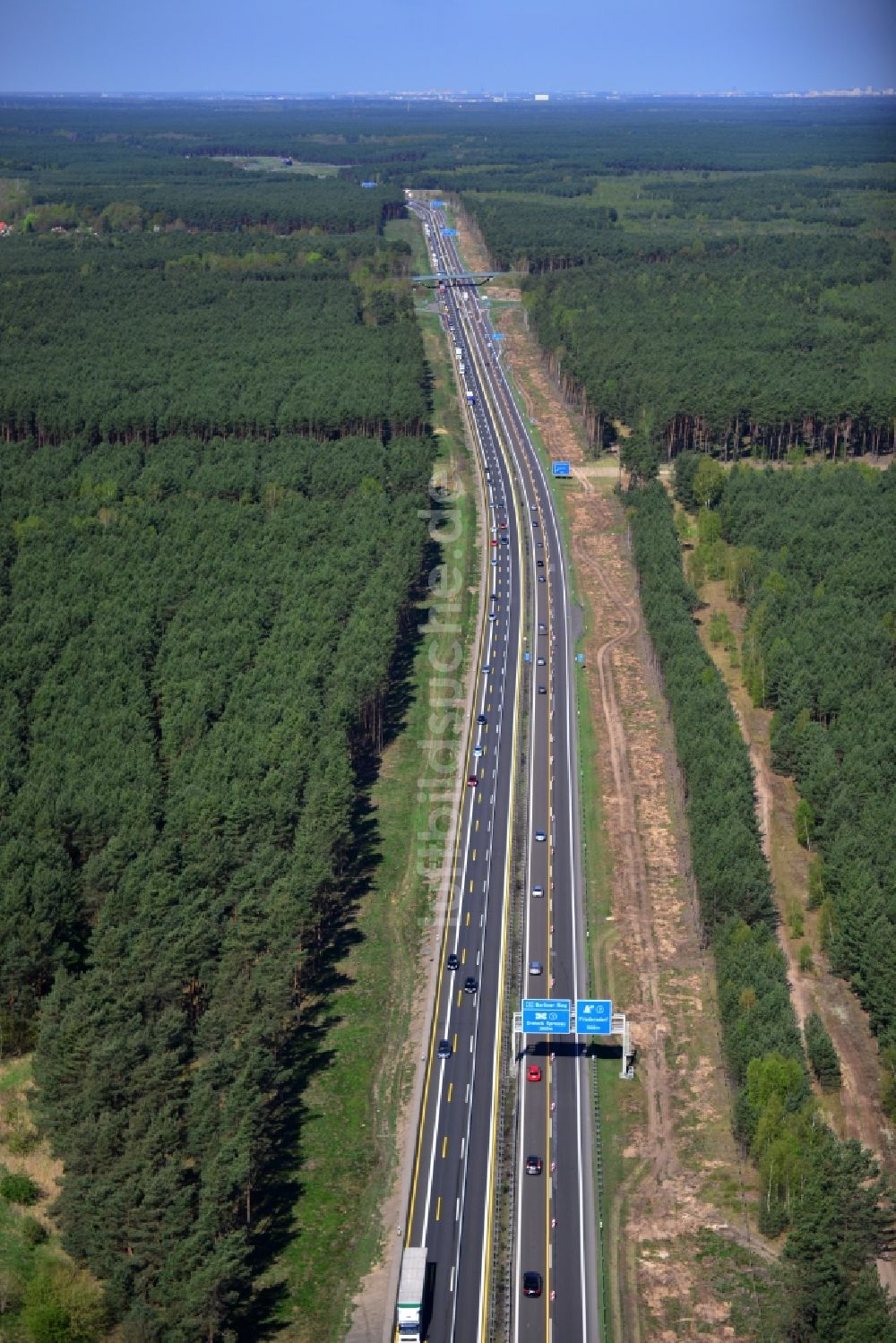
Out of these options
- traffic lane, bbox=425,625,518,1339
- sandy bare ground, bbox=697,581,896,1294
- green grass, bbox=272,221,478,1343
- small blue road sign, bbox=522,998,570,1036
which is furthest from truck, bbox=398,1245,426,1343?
sandy bare ground, bbox=697,581,896,1294

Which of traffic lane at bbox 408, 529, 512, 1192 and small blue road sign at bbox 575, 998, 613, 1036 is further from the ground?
traffic lane at bbox 408, 529, 512, 1192

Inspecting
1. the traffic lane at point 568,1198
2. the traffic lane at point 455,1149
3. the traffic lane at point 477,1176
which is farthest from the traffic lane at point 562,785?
the traffic lane at point 455,1149

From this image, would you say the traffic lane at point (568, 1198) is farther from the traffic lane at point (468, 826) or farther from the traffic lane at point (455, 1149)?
the traffic lane at point (468, 826)

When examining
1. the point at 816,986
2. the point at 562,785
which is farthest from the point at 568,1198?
the point at 562,785

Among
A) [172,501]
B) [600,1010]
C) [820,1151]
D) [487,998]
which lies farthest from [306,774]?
[172,501]

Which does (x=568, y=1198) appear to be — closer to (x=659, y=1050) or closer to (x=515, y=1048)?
(x=515, y=1048)

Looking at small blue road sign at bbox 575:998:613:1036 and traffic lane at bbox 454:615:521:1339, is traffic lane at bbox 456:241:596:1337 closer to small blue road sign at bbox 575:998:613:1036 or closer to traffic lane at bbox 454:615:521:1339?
small blue road sign at bbox 575:998:613:1036
